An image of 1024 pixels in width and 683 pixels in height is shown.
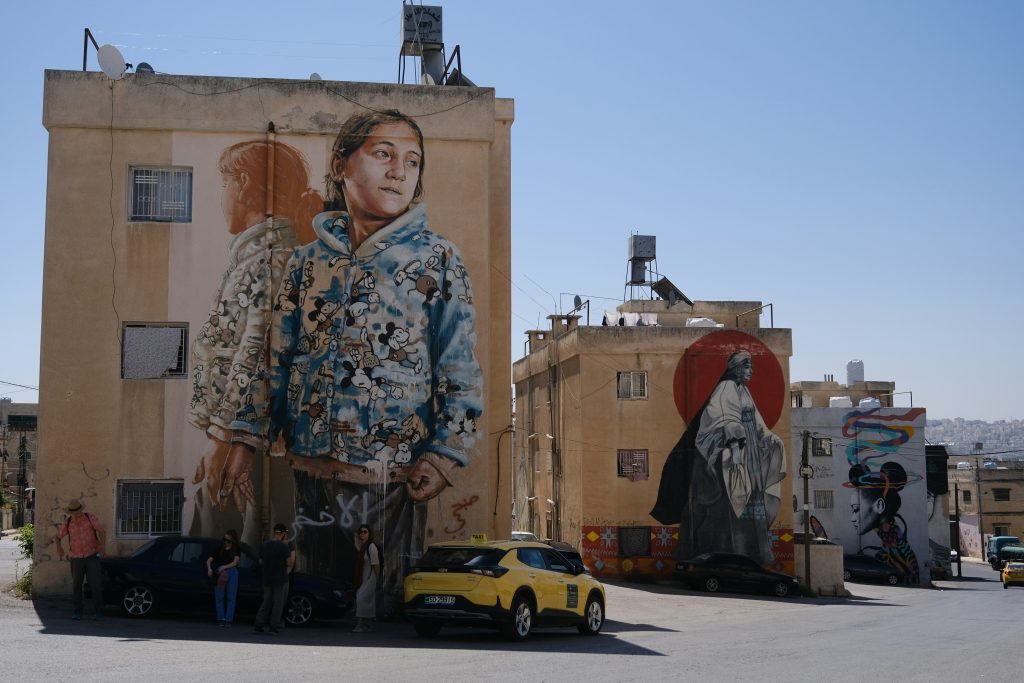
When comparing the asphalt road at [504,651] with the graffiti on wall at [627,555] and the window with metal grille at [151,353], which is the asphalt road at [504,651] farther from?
the graffiti on wall at [627,555]

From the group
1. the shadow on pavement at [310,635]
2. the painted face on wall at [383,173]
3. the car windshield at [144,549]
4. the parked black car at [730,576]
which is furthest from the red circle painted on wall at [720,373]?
the car windshield at [144,549]

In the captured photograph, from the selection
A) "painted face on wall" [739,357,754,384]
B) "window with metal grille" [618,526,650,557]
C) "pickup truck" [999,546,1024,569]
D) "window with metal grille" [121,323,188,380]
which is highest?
"painted face on wall" [739,357,754,384]

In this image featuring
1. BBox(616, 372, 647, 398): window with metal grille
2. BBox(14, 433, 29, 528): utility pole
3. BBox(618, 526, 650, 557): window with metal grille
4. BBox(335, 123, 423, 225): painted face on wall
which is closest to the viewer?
BBox(335, 123, 423, 225): painted face on wall

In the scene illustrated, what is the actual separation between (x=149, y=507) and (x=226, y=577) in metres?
4.25

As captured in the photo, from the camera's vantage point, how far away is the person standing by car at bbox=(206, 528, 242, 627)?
1719 cm

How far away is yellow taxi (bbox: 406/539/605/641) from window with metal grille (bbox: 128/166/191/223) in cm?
935

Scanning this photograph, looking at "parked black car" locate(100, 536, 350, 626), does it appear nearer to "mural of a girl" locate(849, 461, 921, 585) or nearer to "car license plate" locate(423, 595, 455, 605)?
"car license plate" locate(423, 595, 455, 605)

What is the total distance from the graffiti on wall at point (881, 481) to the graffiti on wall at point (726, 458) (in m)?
15.4

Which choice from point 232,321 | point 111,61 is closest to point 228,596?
point 232,321

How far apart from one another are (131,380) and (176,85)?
19.9 ft

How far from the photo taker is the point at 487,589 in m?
15.9

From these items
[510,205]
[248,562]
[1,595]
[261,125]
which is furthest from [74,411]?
[510,205]

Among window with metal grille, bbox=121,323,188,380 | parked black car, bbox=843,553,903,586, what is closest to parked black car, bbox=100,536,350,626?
window with metal grille, bbox=121,323,188,380

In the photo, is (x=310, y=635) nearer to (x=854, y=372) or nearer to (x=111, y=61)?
(x=111, y=61)
